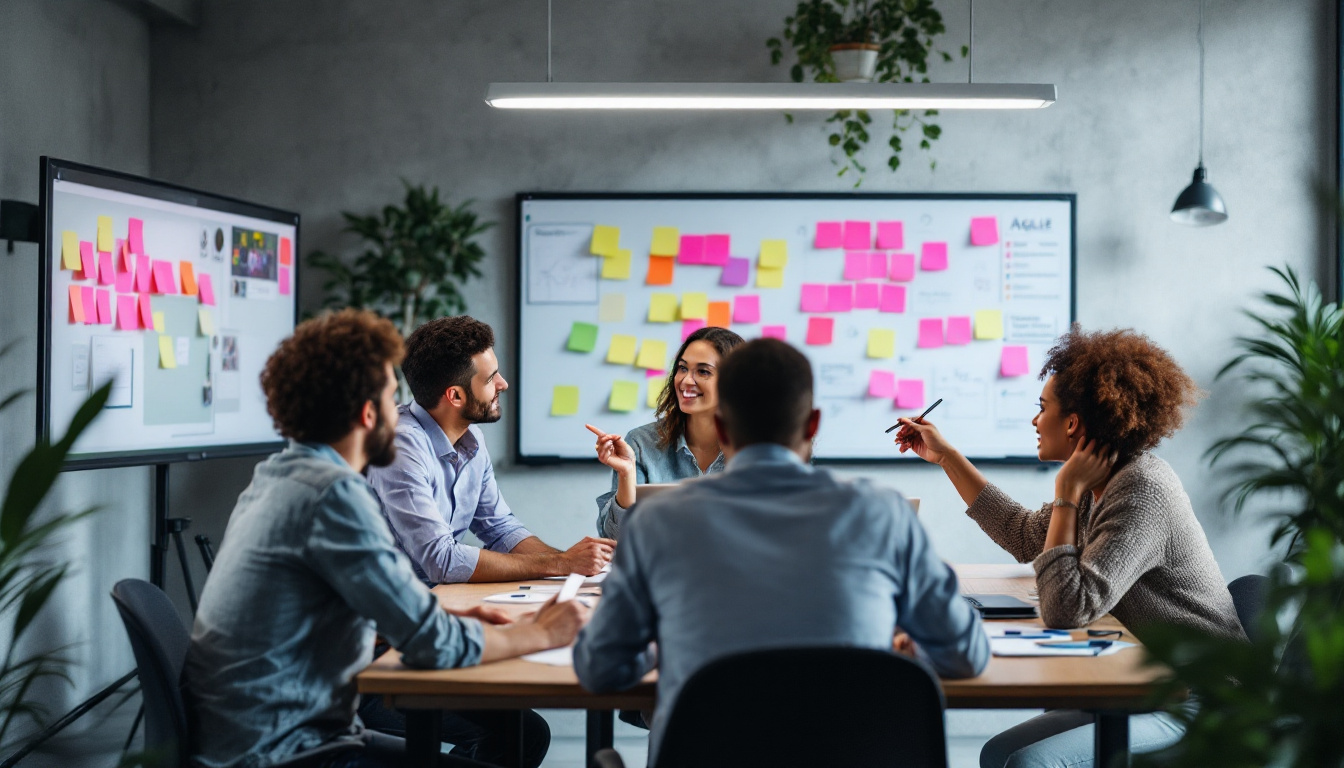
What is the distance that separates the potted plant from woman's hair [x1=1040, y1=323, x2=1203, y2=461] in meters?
1.68

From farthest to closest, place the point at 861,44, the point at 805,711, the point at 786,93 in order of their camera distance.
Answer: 1. the point at 861,44
2. the point at 786,93
3. the point at 805,711

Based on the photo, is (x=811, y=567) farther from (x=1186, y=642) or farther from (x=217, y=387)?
(x=217, y=387)

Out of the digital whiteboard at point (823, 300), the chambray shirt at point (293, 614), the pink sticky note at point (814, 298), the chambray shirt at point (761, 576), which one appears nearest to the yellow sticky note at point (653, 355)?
the digital whiteboard at point (823, 300)

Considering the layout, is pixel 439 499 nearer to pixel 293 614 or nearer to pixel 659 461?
pixel 659 461

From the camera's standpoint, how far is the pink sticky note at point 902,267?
4.01 meters

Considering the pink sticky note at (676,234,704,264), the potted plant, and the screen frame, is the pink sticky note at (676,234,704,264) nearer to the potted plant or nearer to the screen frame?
the potted plant

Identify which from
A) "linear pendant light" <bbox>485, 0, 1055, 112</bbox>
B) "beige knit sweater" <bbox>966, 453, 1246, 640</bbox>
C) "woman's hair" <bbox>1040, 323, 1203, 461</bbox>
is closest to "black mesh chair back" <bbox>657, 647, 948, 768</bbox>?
"beige knit sweater" <bbox>966, 453, 1246, 640</bbox>

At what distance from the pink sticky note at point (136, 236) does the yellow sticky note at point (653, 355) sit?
1.74 meters

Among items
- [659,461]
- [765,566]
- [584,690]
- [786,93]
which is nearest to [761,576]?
[765,566]

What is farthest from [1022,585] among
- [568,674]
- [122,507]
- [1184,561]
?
[122,507]

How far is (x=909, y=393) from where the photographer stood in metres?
4.02

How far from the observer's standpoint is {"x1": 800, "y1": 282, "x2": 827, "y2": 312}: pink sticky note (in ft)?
13.2

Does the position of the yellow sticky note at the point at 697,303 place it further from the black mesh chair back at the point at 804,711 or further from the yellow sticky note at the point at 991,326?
the black mesh chair back at the point at 804,711

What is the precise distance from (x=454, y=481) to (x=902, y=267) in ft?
6.66
